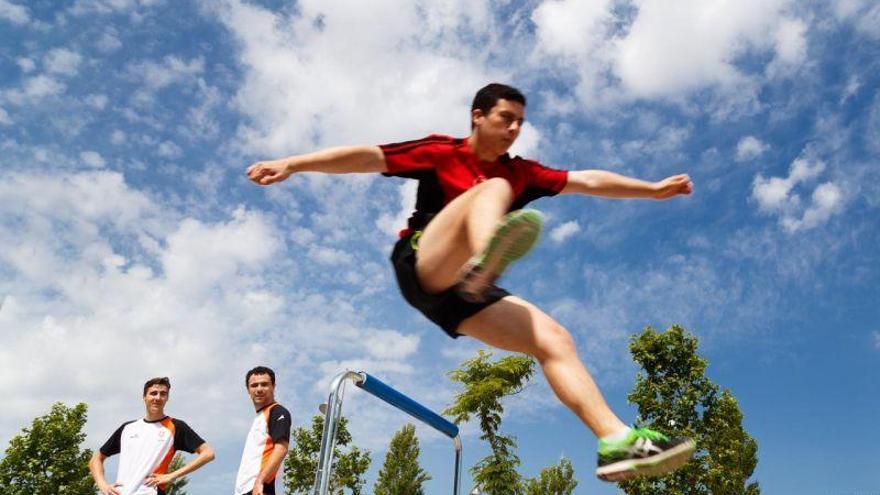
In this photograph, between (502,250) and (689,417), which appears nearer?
(502,250)

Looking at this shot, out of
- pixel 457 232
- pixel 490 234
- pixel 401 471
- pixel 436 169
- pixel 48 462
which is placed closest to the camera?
pixel 490 234

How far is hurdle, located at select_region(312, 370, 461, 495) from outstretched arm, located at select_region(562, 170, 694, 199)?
2234 millimetres

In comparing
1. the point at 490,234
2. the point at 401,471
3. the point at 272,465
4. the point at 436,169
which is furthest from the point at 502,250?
the point at 401,471

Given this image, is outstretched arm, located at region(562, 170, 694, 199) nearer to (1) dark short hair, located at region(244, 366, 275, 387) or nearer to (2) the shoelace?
(2) the shoelace

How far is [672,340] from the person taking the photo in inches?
1070

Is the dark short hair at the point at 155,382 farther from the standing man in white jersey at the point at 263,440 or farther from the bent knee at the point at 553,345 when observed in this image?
the bent knee at the point at 553,345

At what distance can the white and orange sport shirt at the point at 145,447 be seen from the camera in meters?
7.19

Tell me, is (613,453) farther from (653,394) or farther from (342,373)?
(653,394)

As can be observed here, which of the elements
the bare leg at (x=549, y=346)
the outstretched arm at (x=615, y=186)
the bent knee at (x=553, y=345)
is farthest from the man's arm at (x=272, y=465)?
the bent knee at (x=553, y=345)

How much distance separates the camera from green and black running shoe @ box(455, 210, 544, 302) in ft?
9.47

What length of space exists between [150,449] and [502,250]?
5809 mm

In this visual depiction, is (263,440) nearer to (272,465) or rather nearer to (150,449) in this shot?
(272,465)

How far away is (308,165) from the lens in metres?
3.76

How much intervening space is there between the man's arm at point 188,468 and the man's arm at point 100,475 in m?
0.32
